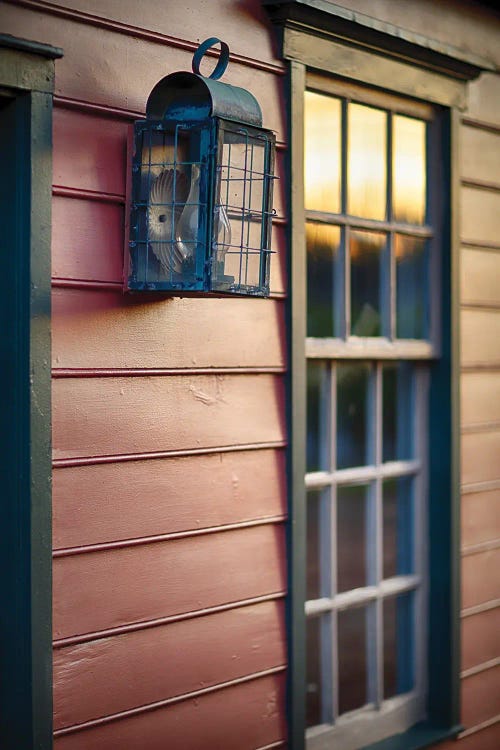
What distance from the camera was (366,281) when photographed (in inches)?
142

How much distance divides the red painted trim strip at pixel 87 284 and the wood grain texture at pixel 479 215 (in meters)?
1.70

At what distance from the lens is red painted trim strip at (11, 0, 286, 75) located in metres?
2.49

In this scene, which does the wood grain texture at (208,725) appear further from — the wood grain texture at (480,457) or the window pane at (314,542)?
the wood grain texture at (480,457)

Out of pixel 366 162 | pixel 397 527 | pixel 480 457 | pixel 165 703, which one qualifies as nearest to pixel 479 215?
pixel 366 162

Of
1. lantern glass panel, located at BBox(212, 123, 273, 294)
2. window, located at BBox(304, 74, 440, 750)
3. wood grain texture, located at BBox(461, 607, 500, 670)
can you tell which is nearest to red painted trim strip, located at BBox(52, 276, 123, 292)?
lantern glass panel, located at BBox(212, 123, 273, 294)

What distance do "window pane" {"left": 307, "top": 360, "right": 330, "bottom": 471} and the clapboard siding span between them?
0.55m

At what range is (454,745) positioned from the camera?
383 cm

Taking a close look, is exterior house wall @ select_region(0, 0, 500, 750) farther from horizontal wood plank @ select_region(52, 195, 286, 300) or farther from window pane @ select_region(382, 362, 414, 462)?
window pane @ select_region(382, 362, 414, 462)

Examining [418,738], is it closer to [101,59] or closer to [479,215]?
[479,215]

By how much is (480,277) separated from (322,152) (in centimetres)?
96

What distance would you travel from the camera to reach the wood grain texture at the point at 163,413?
2602 millimetres

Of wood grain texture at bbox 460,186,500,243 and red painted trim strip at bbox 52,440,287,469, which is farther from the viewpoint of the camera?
wood grain texture at bbox 460,186,500,243

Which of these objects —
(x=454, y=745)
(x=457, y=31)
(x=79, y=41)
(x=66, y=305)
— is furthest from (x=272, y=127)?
(x=454, y=745)

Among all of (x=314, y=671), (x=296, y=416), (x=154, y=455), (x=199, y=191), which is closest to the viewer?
(x=199, y=191)
